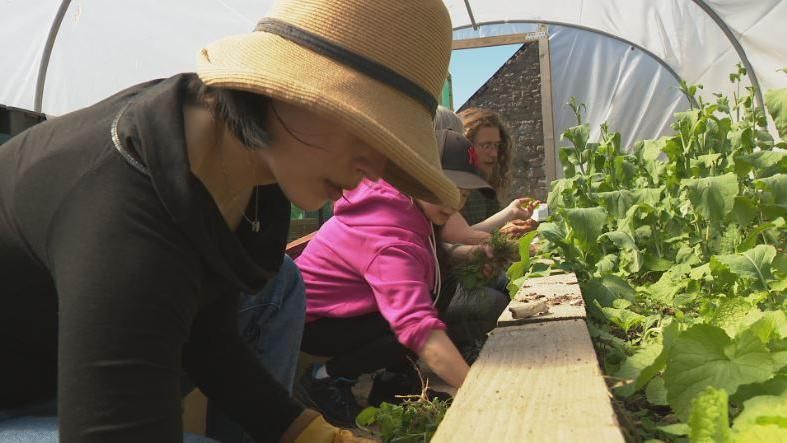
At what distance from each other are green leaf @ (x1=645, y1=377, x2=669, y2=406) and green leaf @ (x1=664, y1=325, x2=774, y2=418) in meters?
0.15

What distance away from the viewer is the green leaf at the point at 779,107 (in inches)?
69.6

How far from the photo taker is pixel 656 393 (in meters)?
1.14

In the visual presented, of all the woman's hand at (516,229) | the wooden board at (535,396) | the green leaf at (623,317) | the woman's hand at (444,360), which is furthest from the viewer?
the woman's hand at (516,229)

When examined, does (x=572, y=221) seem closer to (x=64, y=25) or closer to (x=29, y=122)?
(x=29, y=122)

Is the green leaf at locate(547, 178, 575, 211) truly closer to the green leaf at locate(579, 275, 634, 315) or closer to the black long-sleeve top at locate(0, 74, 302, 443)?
the green leaf at locate(579, 275, 634, 315)

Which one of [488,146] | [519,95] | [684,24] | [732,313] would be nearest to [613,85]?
[684,24]

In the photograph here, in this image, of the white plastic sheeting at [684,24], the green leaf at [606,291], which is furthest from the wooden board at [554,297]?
the white plastic sheeting at [684,24]

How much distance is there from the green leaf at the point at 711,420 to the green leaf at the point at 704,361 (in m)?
0.18

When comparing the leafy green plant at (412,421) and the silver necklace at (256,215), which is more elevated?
the silver necklace at (256,215)

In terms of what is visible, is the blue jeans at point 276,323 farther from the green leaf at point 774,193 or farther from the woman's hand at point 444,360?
the green leaf at point 774,193

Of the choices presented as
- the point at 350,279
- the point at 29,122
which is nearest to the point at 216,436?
the point at 350,279

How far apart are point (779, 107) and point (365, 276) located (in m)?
1.13

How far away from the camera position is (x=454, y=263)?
8.37ft

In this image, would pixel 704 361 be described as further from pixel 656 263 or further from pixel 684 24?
pixel 684 24
